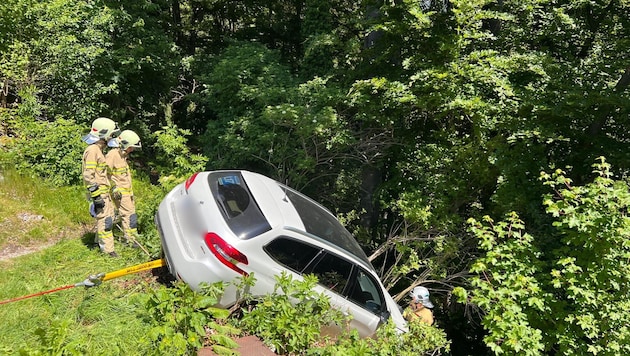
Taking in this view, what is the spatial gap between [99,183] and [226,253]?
2195 mm

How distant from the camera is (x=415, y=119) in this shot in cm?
873

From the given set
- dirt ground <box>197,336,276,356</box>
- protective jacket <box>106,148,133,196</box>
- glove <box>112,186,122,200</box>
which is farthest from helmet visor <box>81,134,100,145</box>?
dirt ground <box>197,336,276,356</box>

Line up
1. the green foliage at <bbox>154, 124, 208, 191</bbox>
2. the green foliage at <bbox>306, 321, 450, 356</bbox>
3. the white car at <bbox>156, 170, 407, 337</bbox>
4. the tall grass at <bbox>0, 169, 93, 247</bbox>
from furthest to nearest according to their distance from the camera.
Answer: the green foliage at <bbox>154, 124, 208, 191</bbox> < the tall grass at <bbox>0, 169, 93, 247</bbox> < the white car at <bbox>156, 170, 407, 337</bbox> < the green foliage at <bbox>306, 321, 450, 356</bbox>

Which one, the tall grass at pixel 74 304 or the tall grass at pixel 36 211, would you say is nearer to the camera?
the tall grass at pixel 74 304

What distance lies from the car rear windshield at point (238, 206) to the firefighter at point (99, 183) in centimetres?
139

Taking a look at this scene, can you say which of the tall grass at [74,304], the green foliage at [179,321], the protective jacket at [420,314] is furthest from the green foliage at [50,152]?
the protective jacket at [420,314]

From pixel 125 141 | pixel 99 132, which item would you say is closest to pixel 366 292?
pixel 125 141

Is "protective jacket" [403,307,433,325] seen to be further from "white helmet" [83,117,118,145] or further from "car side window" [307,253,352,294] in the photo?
"white helmet" [83,117,118,145]

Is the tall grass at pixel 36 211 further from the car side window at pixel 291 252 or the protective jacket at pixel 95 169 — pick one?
the car side window at pixel 291 252

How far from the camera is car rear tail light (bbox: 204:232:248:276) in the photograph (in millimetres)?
4102

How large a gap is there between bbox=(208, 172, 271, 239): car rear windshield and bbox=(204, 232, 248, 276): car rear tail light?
0.16 m

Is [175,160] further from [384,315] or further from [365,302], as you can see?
[384,315]

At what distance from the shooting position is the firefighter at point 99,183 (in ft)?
16.7

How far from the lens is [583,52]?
852 cm
